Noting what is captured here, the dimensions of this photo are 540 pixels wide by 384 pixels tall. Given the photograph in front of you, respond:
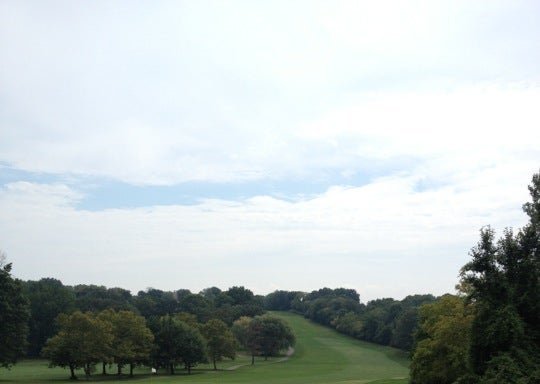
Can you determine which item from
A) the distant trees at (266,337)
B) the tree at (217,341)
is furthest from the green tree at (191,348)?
the distant trees at (266,337)

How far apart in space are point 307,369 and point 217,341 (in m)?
16.7

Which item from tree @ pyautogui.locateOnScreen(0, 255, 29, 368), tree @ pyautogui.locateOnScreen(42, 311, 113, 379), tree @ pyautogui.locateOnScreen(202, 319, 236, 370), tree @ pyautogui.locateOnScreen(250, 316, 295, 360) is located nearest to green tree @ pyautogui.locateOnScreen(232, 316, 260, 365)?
tree @ pyautogui.locateOnScreen(250, 316, 295, 360)

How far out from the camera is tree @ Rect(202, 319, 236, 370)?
3875 inches

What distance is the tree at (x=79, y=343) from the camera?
251ft

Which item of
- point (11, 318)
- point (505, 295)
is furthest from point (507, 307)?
point (11, 318)

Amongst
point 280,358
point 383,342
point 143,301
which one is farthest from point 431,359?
point 143,301

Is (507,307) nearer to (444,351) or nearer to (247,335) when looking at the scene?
(444,351)

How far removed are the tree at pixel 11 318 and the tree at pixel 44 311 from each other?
4293cm

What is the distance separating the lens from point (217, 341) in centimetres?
9906

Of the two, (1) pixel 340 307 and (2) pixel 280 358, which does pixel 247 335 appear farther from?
(1) pixel 340 307

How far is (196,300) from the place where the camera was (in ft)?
504

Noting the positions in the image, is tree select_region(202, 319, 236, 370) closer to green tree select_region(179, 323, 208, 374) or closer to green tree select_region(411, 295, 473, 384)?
green tree select_region(179, 323, 208, 374)

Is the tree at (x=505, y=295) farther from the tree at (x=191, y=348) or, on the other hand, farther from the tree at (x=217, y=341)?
the tree at (x=217, y=341)

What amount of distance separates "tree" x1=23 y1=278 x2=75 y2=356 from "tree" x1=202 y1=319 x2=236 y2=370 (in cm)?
3378
